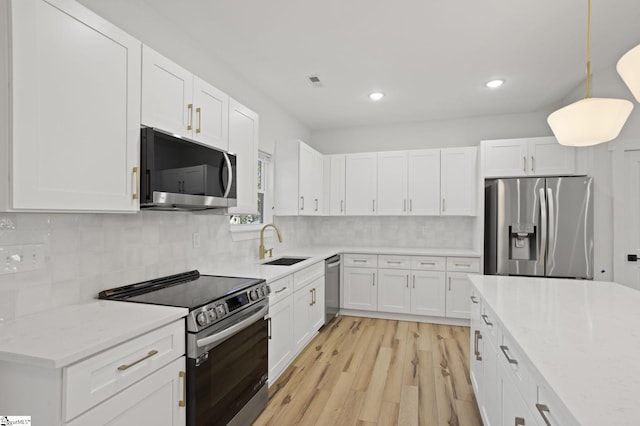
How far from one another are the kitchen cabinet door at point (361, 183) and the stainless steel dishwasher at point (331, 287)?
788 millimetres

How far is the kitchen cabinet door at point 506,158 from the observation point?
12.8ft

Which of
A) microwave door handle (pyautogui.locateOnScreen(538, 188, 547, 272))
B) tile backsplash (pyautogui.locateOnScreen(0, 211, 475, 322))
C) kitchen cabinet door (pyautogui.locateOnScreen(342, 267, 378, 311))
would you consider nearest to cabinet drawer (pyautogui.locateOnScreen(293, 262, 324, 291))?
tile backsplash (pyautogui.locateOnScreen(0, 211, 475, 322))

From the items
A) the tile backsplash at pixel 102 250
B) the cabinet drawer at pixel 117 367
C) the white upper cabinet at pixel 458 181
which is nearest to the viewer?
the cabinet drawer at pixel 117 367

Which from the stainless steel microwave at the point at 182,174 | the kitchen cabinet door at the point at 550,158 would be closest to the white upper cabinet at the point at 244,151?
the stainless steel microwave at the point at 182,174

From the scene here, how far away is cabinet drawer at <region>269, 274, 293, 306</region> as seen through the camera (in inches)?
99.8

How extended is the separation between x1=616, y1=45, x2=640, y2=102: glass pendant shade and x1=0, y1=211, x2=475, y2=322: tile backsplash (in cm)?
→ 254

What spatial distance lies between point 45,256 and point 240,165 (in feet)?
4.57

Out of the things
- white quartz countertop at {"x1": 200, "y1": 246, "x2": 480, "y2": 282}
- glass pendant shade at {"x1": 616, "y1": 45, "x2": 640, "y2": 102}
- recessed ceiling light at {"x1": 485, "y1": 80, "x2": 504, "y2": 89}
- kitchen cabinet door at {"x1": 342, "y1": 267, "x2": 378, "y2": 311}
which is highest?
recessed ceiling light at {"x1": 485, "y1": 80, "x2": 504, "y2": 89}

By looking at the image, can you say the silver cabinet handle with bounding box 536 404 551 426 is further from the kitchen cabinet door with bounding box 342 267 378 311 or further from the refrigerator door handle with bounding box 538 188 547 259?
the kitchen cabinet door with bounding box 342 267 378 311

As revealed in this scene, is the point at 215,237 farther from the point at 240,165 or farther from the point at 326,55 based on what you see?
the point at 326,55

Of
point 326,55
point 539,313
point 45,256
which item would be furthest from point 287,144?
point 539,313

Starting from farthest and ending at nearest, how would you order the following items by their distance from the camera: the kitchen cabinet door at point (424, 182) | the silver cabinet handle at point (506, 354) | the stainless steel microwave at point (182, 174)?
the kitchen cabinet door at point (424, 182) → the stainless steel microwave at point (182, 174) → the silver cabinet handle at point (506, 354)

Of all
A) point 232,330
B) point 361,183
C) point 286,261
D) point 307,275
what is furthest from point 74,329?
point 361,183

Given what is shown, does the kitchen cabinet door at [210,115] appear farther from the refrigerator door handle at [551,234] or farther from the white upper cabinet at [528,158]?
the refrigerator door handle at [551,234]
